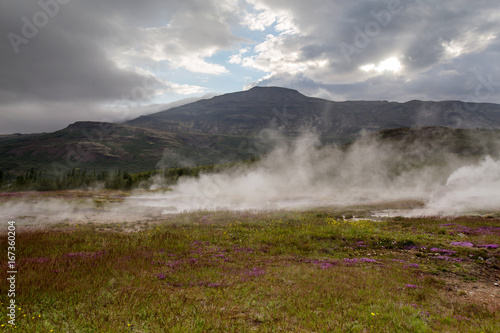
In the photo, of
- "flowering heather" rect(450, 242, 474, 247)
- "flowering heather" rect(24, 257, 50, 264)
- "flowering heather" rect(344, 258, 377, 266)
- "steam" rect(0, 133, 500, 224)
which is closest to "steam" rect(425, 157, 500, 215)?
"steam" rect(0, 133, 500, 224)

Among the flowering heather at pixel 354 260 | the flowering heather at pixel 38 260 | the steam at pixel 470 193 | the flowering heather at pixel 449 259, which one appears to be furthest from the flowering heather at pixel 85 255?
the steam at pixel 470 193

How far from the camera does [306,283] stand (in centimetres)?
1044

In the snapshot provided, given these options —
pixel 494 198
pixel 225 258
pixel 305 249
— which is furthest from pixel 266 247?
pixel 494 198

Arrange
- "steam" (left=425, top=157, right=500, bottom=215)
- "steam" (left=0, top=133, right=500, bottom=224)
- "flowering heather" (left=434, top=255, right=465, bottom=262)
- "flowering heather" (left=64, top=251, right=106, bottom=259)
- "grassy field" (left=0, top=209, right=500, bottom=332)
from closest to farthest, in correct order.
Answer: "grassy field" (left=0, top=209, right=500, bottom=332) → "flowering heather" (left=64, top=251, right=106, bottom=259) → "flowering heather" (left=434, top=255, right=465, bottom=262) → "steam" (left=425, top=157, right=500, bottom=215) → "steam" (left=0, top=133, right=500, bottom=224)

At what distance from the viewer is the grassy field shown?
6.96 m

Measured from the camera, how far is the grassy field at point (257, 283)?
696cm

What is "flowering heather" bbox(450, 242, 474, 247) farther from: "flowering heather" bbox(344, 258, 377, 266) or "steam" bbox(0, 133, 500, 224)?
"steam" bbox(0, 133, 500, 224)

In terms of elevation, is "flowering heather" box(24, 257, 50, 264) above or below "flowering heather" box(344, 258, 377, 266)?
above

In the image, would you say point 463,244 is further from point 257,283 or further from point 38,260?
point 38,260

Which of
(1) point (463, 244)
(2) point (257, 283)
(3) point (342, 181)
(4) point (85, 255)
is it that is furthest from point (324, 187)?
(4) point (85, 255)

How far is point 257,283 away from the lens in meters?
10.3

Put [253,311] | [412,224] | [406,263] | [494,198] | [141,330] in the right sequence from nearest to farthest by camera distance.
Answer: [141,330] < [253,311] < [406,263] < [412,224] < [494,198]

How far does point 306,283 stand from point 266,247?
715 centimetres

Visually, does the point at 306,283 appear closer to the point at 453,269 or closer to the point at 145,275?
the point at 145,275
